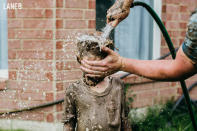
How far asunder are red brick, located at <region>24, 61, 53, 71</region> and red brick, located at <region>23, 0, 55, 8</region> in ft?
2.42

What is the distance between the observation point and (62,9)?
12.7 feet

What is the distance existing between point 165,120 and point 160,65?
9.22ft

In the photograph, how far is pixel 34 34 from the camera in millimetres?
3953

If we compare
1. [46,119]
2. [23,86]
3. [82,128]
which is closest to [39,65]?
[23,86]

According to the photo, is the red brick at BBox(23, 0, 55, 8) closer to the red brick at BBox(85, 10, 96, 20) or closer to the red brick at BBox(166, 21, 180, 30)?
the red brick at BBox(85, 10, 96, 20)

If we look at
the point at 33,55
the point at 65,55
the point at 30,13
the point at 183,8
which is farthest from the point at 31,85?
the point at 183,8

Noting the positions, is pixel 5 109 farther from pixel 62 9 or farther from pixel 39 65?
pixel 62 9

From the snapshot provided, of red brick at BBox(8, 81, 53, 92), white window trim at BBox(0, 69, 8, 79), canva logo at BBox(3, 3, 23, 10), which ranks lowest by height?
red brick at BBox(8, 81, 53, 92)

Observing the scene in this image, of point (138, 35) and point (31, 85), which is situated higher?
point (138, 35)

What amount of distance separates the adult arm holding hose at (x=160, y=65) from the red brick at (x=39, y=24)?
1.64m

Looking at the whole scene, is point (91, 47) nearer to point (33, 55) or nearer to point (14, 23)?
point (33, 55)

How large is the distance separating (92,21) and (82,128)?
198 centimetres

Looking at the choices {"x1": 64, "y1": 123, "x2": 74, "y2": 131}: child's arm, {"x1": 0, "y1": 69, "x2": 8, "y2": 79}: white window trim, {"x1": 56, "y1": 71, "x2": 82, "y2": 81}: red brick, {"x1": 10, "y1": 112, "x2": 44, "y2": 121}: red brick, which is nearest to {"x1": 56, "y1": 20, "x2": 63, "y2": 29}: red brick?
{"x1": 56, "y1": 71, "x2": 82, "y2": 81}: red brick

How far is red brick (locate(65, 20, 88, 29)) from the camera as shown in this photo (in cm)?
393
